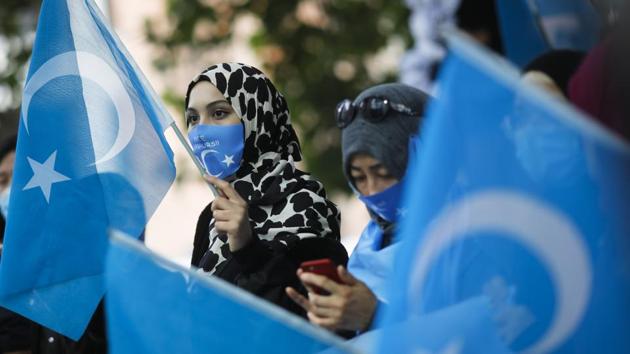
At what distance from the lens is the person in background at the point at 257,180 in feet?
13.2

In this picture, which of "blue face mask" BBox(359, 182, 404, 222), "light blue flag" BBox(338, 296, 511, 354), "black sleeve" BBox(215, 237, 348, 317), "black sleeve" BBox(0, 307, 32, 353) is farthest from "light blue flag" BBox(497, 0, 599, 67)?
"black sleeve" BBox(0, 307, 32, 353)

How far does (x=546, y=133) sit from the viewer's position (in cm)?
270

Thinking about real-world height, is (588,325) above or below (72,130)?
below

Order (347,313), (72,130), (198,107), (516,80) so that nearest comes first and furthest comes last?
(516,80) < (347,313) < (198,107) < (72,130)

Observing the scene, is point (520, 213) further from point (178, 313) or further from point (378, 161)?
point (178, 313)

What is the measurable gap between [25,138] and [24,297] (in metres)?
0.60

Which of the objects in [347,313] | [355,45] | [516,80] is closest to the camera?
[516,80]

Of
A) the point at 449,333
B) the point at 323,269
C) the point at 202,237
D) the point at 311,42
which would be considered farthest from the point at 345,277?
the point at 311,42

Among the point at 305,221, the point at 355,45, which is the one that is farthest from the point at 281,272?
the point at 355,45

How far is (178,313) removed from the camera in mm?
3326

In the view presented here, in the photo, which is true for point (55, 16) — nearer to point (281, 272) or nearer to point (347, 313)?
point (281, 272)

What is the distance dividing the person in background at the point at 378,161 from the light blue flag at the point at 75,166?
986 mm

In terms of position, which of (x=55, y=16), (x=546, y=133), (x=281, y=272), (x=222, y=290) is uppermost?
(x=55, y=16)

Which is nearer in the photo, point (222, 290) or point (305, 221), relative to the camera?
point (222, 290)
